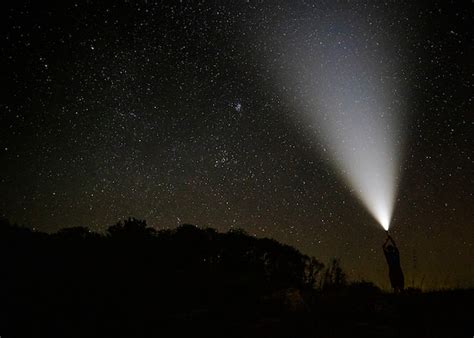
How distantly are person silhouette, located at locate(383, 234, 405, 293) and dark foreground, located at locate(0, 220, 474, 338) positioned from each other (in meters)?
1.04

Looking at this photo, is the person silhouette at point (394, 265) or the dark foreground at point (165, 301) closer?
the dark foreground at point (165, 301)

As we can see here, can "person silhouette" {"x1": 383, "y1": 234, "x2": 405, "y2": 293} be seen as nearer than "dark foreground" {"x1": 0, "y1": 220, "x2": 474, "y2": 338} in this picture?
No

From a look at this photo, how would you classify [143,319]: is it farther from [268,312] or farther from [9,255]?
[9,255]

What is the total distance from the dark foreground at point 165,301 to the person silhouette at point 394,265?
3.42 feet

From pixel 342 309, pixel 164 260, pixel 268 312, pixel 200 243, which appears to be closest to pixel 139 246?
pixel 164 260

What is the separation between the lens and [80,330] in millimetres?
7473

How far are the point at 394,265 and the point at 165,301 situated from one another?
6.47m

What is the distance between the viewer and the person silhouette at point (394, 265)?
34.9ft

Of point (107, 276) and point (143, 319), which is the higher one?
point (107, 276)

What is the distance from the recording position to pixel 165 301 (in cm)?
942

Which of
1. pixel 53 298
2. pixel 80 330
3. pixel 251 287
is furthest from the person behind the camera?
pixel 251 287

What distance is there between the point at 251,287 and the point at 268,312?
7.86ft

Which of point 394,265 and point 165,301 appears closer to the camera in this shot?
point 165,301

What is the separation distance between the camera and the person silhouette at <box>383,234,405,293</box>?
10.6 meters
